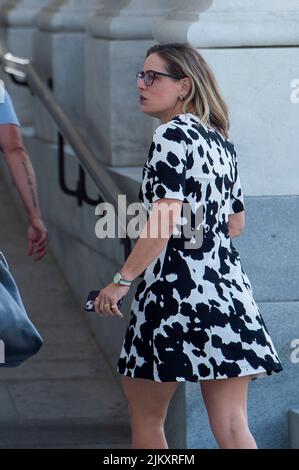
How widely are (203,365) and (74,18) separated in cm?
495

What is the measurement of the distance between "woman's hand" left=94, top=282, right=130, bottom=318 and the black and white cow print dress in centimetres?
21

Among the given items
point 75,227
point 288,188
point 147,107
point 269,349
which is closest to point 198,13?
point 288,188

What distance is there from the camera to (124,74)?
7598mm

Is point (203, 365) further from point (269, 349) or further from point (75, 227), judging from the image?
point (75, 227)

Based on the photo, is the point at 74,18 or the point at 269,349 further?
the point at 74,18

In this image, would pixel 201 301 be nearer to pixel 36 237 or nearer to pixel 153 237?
pixel 153 237

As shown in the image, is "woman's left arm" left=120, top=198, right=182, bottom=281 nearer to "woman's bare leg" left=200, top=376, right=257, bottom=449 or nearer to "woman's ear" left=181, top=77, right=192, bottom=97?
"woman's ear" left=181, top=77, right=192, bottom=97

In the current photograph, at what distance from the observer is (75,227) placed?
28.6 ft

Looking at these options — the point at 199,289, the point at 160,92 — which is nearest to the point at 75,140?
the point at 160,92

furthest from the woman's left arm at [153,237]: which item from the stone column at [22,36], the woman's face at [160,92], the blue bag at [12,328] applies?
the stone column at [22,36]

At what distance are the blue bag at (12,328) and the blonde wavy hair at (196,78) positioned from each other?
0.88m

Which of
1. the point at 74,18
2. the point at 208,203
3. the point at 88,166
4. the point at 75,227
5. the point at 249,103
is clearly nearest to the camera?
the point at 208,203

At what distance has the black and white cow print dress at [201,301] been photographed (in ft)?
15.6

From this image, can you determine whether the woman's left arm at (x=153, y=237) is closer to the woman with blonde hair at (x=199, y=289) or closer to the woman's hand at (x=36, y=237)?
the woman with blonde hair at (x=199, y=289)
